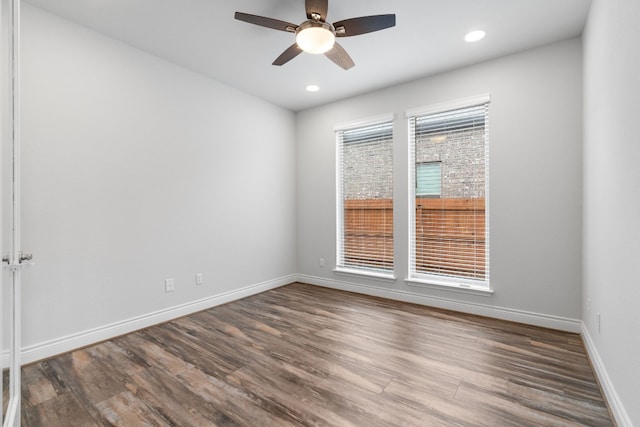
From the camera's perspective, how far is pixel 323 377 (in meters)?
2.12

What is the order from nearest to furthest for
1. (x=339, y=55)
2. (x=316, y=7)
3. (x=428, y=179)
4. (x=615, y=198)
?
(x=615, y=198), (x=316, y=7), (x=339, y=55), (x=428, y=179)

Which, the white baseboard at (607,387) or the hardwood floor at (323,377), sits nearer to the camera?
the white baseboard at (607,387)

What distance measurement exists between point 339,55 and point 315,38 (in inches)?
16.0

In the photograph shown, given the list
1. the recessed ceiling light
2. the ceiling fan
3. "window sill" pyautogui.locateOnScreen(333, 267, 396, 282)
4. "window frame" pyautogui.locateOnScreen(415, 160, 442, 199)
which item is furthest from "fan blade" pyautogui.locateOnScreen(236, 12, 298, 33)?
"window sill" pyautogui.locateOnScreen(333, 267, 396, 282)

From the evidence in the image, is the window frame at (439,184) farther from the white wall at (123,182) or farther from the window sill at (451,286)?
the white wall at (123,182)

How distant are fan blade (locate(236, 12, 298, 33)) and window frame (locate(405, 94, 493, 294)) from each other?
1.97m

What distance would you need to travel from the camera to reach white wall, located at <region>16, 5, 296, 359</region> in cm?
242

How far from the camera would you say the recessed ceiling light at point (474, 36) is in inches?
108

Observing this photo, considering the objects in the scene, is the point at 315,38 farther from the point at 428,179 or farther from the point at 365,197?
the point at 365,197

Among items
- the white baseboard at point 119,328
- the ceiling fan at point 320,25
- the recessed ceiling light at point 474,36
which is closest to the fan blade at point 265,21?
the ceiling fan at point 320,25

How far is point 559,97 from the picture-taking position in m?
2.88

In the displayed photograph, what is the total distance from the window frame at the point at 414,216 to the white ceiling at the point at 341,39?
16.3 inches

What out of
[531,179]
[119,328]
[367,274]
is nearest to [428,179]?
[531,179]

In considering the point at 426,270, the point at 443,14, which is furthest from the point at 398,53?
the point at 426,270
